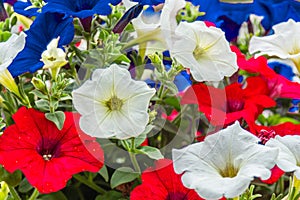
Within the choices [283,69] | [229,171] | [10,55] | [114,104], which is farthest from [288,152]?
[283,69]

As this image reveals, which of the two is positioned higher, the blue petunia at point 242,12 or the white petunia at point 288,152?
the white petunia at point 288,152

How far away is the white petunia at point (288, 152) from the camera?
1.54ft

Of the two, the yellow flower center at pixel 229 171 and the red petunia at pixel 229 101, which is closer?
the yellow flower center at pixel 229 171

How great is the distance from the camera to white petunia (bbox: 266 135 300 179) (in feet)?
1.54

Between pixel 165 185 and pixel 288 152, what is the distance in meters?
0.13

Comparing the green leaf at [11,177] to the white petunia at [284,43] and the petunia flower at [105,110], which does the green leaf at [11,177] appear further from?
the white petunia at [284,43]

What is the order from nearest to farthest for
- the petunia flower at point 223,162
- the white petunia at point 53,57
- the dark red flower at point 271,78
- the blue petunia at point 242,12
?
1. the petunia flower at point 223,162
2. the white petunia at point 53,57
3. the dark red flower at point 271,78
4. the blue petunia at point 242,12

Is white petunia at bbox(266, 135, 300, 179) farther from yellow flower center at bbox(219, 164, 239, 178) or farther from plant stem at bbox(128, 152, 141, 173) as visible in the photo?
plant stem at bbox(128, 152, 141, 173)

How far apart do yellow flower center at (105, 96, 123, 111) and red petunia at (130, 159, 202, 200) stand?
8cm

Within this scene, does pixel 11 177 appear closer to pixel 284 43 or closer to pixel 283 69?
pixel 284 43

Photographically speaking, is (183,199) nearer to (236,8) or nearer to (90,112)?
(90,112)

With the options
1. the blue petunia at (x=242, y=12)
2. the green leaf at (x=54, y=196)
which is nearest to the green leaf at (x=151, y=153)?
the green leaf at (x=54, y=196)

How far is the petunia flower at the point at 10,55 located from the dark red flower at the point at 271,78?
0.84ft

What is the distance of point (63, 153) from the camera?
568 mm
